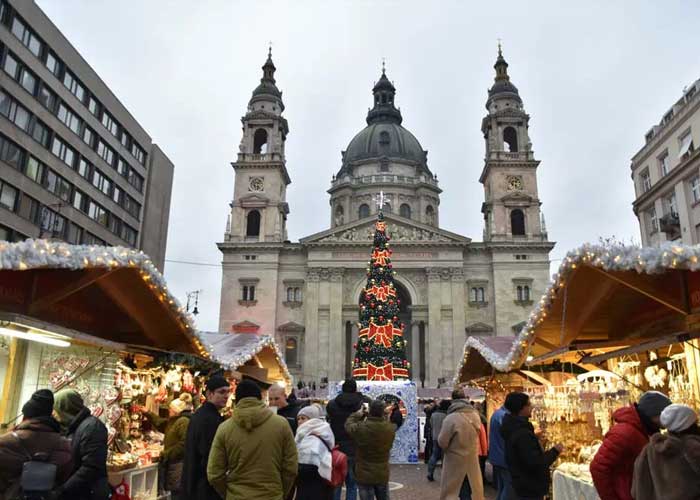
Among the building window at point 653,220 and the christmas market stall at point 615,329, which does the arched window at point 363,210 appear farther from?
the christmas market stall at point 615,329

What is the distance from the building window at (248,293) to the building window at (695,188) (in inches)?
1192

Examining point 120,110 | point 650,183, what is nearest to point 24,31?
point 120,110

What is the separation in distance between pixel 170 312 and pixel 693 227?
2485cm

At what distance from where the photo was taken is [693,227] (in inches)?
995

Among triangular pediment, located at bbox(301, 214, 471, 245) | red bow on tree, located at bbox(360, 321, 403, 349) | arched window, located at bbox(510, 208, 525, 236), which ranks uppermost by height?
arched window, located at bbox(510, 208, 525, 236)

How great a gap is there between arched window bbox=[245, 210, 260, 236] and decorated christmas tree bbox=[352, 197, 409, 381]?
23103 millimetres

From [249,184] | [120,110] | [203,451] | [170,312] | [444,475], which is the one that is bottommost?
[444,475]

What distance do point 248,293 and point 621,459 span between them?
4157cm

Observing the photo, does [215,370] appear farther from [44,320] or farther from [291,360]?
[291,360]

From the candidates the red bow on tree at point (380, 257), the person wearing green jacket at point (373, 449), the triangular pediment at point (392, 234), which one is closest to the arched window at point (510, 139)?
the triangular pediment at point (392, 234)

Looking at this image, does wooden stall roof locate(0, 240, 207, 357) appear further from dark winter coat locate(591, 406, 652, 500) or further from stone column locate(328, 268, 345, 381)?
Answer: stone column locate(328, 268, 345, 381)

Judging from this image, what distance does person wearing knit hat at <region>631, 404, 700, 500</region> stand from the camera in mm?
3195

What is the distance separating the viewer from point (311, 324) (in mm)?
42906

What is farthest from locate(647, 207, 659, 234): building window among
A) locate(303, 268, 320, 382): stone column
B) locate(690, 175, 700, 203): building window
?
locate(303, 268, 320, 382): stone column
